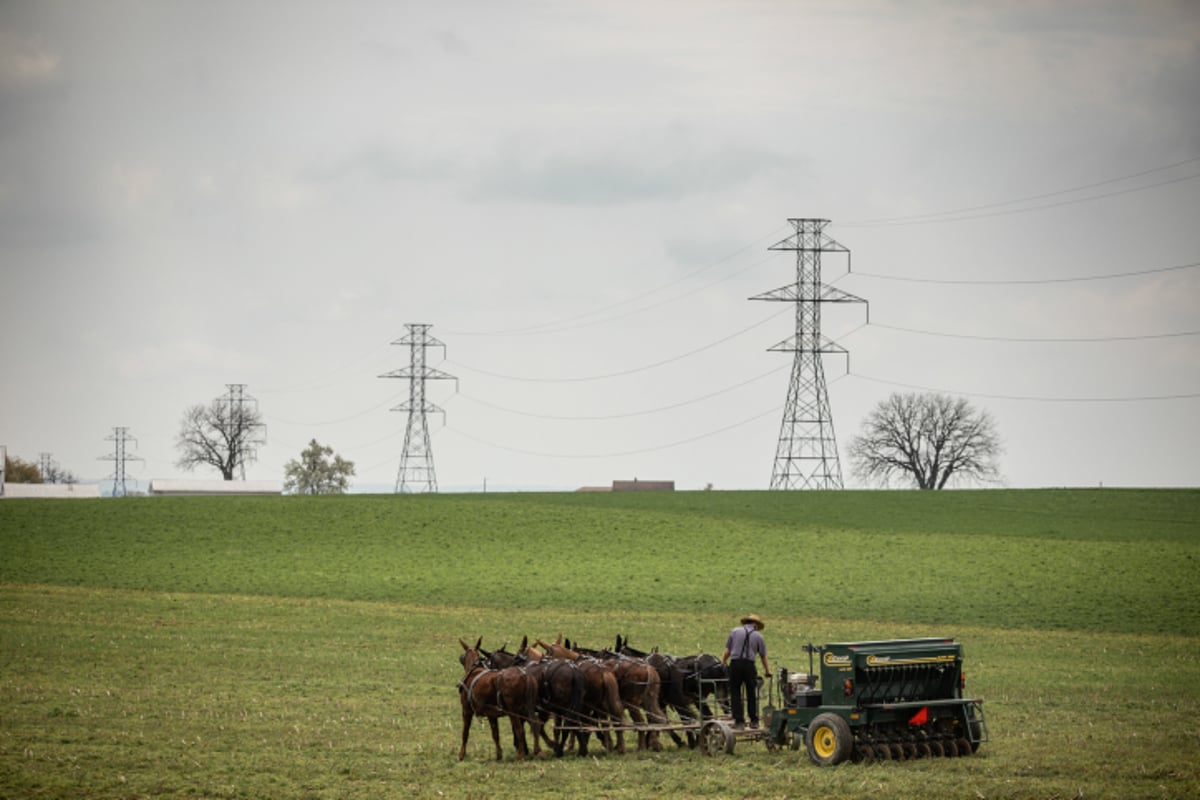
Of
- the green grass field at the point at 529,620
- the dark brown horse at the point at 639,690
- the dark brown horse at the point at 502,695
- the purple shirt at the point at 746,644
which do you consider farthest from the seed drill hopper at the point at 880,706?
the dark brown horse at the point at 502,695

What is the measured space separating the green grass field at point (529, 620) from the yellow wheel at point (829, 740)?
40 centimetres

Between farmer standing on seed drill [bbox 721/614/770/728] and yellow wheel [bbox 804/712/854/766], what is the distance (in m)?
1.64

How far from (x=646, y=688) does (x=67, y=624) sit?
2867 cm

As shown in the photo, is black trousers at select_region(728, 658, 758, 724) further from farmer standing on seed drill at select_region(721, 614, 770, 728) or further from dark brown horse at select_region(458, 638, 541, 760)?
dark brown horse at select_region(458, 638, 541, 760)

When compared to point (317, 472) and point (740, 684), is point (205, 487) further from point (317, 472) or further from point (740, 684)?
point (740, 684)

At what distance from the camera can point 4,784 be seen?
19.3 metres

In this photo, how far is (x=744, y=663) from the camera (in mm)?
22562

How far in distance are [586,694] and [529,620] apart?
25438 mm

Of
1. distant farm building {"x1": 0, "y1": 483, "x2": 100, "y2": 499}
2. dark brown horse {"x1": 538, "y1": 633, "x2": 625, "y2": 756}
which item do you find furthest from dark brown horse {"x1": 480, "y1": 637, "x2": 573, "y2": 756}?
distant farm building {"x1": 0, "y1": 483, "x2": 100, "y2": 499}

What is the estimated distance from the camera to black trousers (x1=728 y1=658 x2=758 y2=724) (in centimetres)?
2258

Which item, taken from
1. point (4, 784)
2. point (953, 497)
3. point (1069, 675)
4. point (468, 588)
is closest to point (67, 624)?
point (468, 588)

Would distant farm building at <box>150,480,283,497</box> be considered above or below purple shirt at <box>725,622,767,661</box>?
above

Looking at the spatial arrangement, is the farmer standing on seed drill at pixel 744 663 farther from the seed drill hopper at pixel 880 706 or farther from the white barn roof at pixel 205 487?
the white barn roof at pixel 205 487

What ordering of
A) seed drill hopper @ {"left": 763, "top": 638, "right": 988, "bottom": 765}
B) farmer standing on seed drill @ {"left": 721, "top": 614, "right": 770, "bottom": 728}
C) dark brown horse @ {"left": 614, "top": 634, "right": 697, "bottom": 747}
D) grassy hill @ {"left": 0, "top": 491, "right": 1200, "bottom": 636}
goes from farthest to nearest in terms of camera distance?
grassy hill @ {"left": 0, "top": 491, "right": 1200, "bottom": 636}
dark brown horse @ {"left": 614, "top": 634, "right": 697, "bottom": 747}
farmer standing on seed drill @ {"left": 721, "top": 614, "right": 770, "bottom": 728}
seed drill hopper @ {"left": 763, "top": 638, "right": 988, "bottom": 765}
